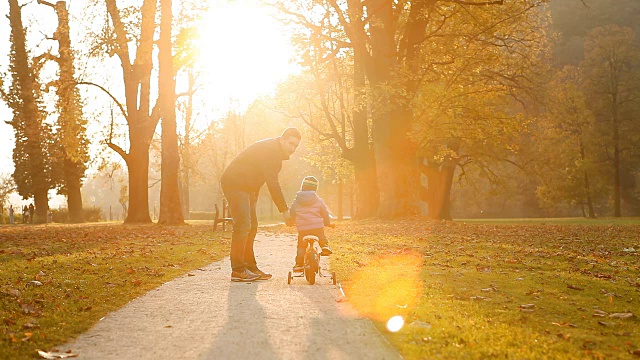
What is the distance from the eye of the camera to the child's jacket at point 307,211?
9.95 meters

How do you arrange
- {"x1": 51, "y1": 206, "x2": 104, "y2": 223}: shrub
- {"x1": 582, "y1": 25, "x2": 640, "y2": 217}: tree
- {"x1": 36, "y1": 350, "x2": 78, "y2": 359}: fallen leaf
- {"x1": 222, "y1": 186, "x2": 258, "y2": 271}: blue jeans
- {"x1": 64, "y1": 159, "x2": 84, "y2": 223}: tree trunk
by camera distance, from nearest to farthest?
{"x1": 36, "y1": 350, "x2": 78, "y2": 359}: fallen leaf
{"x1": 222, "y1": 186, "x2": 258, "y2": 271}: blue jeans
{"x1": 64, "y1": 159, "x2": 84, "y2": 223}: tree trunk
{"x1": 582, "y1": 25, "x2": 640, "y2": 217}: tree
{"x1": 51, "y1": 206, "x2": 104, "y2": 223}: shrub

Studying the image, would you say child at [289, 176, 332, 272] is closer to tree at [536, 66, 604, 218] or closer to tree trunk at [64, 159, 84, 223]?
tree trunk at [64, 159, 84, 223]

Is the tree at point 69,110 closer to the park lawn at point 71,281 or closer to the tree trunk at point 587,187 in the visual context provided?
the park lawn at point 71,281

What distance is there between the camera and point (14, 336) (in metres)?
5.88

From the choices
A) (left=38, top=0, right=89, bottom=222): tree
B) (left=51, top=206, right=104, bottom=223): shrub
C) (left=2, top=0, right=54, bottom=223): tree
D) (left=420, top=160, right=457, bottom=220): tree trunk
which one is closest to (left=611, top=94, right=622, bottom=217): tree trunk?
(left=420, top=160, right=457, bottom=220): tree trunk

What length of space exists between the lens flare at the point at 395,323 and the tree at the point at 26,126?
1081 inches

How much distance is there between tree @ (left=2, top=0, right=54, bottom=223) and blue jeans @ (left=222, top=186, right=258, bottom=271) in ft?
77.5

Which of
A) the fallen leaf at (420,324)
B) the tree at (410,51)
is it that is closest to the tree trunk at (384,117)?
the tree at (410,51)

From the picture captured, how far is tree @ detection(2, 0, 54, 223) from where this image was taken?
3728 centimetres

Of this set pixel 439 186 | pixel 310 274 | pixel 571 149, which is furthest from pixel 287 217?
pixel 571 149

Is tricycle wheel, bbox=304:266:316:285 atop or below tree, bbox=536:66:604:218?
below

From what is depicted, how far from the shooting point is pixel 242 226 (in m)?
9.79

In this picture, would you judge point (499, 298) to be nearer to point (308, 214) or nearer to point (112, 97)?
point (308, 214)

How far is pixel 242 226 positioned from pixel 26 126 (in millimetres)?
33198
